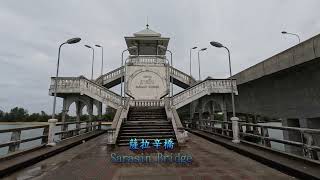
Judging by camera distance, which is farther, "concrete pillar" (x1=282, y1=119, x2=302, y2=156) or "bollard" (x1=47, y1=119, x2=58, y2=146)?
"concrete pillar" (x1=282, y1=119, x2=302, y2=156)

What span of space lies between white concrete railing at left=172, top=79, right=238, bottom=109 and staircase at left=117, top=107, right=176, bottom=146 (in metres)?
2.85

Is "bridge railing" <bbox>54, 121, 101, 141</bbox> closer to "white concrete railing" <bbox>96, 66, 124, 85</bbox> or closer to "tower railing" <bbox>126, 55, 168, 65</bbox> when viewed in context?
"white concrete railing" <bbox>96, 66, 124, 85</bbox>

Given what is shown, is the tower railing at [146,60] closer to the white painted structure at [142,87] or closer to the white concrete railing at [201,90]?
the white painted structure at [142,87]

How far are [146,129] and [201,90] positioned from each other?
7330 mm

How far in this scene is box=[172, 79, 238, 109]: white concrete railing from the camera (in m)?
18.0

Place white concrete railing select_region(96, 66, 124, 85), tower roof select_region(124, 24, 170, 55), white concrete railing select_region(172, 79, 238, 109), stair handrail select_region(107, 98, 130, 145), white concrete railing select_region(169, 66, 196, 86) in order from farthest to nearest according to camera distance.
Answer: tower roof select_region(124, 24, 170, 55) < white concrete railing select_region(169, 66, 196, 86) < white concrete railing select_region(96, 66, 124, 85) < white concrete railing select_region(172, 79, 238, 109) < stair handrail select_region(107, 98, 130, 145)

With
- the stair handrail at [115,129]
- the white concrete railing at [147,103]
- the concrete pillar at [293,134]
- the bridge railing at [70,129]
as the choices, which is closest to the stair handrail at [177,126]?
the stair handrail at [115,129]

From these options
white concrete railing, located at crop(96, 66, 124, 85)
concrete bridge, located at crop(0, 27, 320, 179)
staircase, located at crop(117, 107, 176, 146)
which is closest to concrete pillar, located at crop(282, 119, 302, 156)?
concrete bridge, located at crop(0, 27, 320, 179)

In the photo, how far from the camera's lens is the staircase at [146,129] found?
12.0 m

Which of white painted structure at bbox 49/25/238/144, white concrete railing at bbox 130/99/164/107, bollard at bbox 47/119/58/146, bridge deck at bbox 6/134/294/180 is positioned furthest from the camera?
white concrete railing at bbox 130/99/164/107

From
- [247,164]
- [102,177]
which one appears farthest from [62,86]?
[247,164]

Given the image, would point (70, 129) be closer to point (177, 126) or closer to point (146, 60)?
point (177, 126)

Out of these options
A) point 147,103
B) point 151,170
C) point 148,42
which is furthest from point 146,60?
point 151,170

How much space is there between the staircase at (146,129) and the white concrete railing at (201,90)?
112 inches
